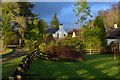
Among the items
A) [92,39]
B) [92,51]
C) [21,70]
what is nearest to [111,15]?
[92,39]

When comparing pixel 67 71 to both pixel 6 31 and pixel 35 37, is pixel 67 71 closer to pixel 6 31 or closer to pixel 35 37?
pixel 35 37

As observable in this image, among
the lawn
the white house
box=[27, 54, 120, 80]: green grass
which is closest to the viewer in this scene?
the lawn

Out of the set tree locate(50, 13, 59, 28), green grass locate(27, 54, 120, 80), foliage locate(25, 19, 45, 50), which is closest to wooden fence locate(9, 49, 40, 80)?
green grass locate(27, 54, 120, 80)

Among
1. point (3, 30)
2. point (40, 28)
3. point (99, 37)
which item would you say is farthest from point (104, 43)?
point (3, 30)

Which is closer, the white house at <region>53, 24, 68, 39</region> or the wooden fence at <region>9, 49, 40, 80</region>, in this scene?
the wooden fence at <region>9, 49, 40, 80</region>

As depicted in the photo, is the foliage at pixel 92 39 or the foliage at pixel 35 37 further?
the foliage at pixel 35 37

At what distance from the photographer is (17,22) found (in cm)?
5912

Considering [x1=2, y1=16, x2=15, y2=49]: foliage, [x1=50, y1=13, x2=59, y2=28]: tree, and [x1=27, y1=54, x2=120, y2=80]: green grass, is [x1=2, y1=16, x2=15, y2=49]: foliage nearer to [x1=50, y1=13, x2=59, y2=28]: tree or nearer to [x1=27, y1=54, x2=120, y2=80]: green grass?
[x1=27, y1=54, x2=120, y2=80]: green grass

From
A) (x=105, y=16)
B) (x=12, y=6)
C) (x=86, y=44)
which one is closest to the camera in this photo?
(x=86, y=44)

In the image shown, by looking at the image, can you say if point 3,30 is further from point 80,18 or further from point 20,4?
point 80,18

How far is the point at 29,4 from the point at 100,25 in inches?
685

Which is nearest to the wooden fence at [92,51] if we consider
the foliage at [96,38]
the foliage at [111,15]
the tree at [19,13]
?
the foliage at [96,38]

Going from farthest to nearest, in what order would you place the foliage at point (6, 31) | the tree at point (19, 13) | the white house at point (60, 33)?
the white house at point (60, 33), the tree at point (19, 13), the foliage at point (6, 31)

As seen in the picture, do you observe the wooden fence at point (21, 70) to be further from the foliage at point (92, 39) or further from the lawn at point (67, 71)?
the foliage at point (92, 39)
